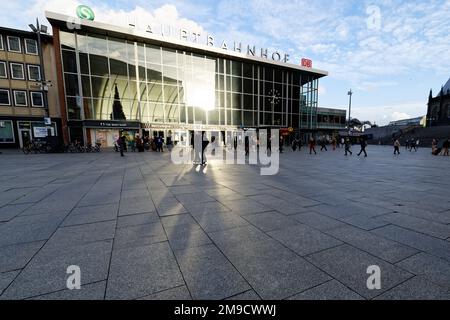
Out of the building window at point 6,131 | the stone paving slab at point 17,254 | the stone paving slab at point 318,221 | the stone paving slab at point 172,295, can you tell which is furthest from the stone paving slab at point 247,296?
the building window at point 6,131

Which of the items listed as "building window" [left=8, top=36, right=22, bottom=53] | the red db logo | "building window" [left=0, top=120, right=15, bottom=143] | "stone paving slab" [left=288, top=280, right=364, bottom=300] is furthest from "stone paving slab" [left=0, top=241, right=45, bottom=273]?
the red db logo

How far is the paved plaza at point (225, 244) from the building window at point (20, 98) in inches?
1148

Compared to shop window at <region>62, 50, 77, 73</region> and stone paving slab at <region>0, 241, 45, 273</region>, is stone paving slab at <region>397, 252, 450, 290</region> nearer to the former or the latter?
stone paving slab at <region>0, 241, 45, 273</region>

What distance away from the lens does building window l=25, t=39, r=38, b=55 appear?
26.7m

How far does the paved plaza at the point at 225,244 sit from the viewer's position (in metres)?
2.28

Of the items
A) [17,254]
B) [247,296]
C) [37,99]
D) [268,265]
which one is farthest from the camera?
Answer: [37,99]

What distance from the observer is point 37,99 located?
2728cm

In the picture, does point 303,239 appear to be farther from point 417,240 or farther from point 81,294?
point 81,294

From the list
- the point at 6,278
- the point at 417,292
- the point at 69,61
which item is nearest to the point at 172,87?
the point at 69,61

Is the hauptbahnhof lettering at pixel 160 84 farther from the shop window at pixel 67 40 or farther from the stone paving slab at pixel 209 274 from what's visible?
the stone paving slab at pixel 209 274

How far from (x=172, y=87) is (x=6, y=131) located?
21.0 meters

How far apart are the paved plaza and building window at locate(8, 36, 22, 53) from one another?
31563 millimetres
